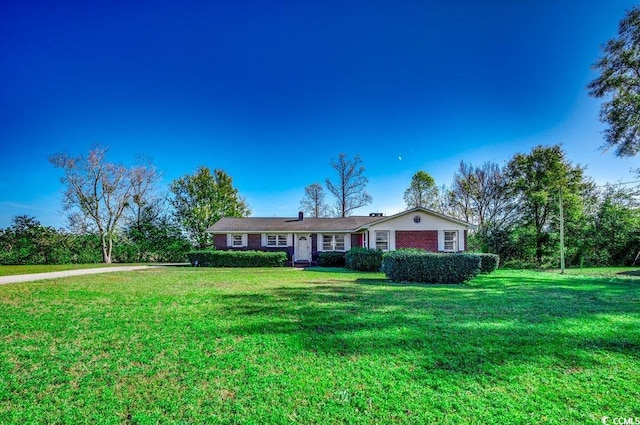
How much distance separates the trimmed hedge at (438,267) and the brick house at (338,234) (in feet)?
32.1

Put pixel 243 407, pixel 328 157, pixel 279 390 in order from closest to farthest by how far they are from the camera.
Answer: pixel 243 407, pixel 279 390, pixel 328 157

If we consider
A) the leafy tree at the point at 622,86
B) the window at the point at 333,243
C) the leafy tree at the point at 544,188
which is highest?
the leafy tree at the point at 622,86

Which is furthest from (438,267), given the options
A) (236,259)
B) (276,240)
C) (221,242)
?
(221,242)

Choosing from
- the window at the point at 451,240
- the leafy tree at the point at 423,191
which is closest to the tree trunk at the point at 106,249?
the window at the point at 451,240

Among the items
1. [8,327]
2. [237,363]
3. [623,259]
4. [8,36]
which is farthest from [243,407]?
[623,259]

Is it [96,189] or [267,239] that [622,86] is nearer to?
[267,239]

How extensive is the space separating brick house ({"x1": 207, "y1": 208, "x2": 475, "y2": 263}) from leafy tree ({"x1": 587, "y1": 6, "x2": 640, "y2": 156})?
30.7ft

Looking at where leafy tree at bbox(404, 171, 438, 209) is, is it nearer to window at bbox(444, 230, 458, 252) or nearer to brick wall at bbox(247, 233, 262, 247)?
window at bbox(444, 230, 458, 252)

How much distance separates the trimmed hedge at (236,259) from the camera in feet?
71.4

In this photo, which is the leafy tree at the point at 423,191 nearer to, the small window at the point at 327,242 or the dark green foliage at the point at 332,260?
the small window at the point at 327,242

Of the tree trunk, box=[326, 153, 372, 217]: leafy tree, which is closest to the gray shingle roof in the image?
box=[326, 153, 372, 217]: leafy tree

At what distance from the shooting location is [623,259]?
894 inches

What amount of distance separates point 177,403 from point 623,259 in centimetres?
3078

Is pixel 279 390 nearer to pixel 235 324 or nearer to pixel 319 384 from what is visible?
pixel 319 384
